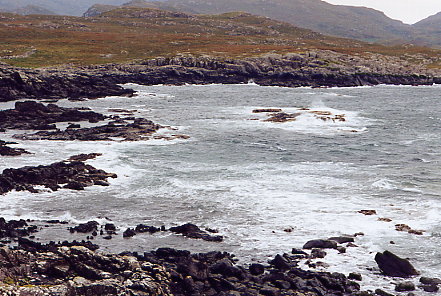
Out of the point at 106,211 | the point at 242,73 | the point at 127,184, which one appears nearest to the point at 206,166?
the point at 127,184

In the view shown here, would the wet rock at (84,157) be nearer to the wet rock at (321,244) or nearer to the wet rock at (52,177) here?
the wet rock at (52,177)

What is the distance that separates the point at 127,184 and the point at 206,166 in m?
8.47

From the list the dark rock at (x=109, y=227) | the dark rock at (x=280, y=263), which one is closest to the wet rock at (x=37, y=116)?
the dark rock at (x=109, y=227)

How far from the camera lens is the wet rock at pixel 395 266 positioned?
2483cm

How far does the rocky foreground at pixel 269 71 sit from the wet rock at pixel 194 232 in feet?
255

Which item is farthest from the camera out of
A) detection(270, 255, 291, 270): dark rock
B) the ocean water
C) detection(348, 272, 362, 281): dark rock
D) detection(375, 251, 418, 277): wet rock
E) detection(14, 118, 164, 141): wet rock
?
detection(14, 118, 164, 141): wet rock

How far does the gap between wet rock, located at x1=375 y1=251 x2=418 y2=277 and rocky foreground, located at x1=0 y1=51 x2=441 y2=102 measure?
282 ft

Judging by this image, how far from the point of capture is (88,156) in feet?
155

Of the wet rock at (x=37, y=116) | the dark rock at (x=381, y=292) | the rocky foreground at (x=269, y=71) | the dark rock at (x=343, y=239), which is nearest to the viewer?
the dark rock at (x=381, y=292)

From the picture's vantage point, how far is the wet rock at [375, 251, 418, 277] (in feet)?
81.5

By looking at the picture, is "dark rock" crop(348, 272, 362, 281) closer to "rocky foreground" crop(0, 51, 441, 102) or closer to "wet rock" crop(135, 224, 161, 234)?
"wet rock" crop(135, 224, 161, 234)

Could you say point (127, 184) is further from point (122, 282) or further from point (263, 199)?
point (122, 282)

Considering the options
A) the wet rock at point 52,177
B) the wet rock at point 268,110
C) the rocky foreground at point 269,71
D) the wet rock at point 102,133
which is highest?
the rocky foreground at point 269,71

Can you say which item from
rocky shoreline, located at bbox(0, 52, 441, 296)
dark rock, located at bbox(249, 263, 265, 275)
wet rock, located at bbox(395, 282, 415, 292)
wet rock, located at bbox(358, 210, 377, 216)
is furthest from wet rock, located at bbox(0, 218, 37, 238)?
wet rock, located at bbox(358, 210, 377, 216)
